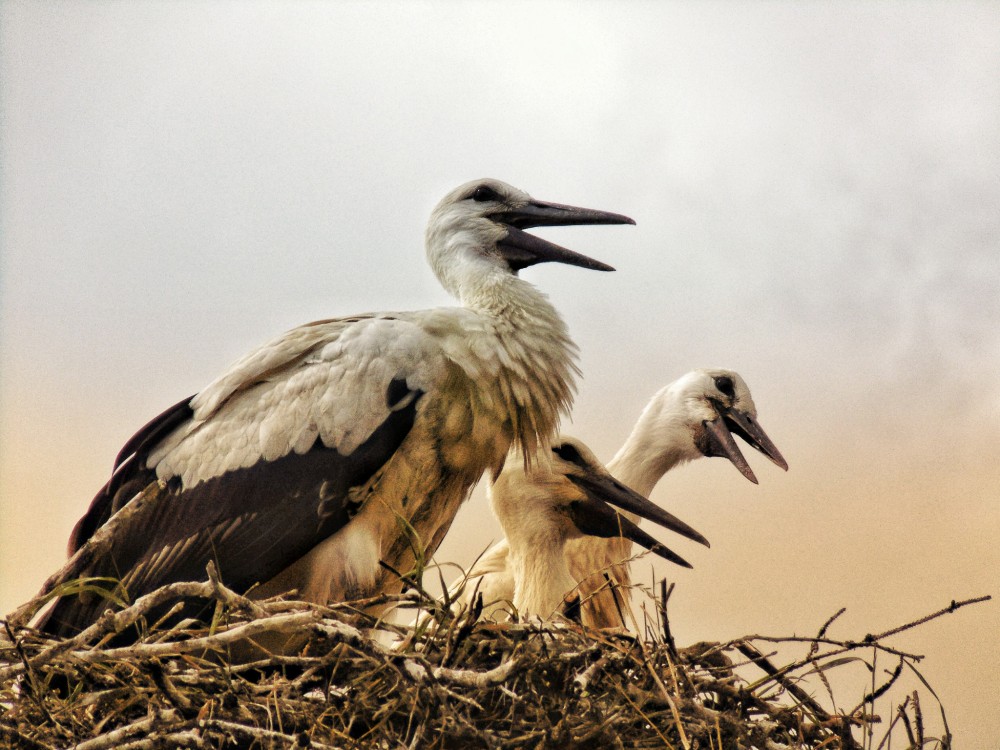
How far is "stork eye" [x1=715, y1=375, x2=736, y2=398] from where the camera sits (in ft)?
10.2

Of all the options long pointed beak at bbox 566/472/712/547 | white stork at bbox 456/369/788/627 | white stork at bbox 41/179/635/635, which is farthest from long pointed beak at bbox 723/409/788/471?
white stork at bbox 41/179/635/635

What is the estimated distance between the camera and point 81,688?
156 centimetres

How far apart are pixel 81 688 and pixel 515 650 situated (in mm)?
599

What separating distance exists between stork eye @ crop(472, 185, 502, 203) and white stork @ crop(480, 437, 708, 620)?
0.58m

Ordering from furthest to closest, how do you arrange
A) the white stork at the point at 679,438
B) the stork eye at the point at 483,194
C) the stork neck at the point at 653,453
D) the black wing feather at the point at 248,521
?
the stork neck at the point at 653,453
the white stork at the point at 679,438
the stork eye at the point at 483,194
the black wing feather at the point at 248,521

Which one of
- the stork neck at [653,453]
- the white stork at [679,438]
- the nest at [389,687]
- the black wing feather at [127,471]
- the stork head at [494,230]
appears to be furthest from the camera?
the stork neck at [653,453]

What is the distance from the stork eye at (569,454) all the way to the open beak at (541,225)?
0.44 metres

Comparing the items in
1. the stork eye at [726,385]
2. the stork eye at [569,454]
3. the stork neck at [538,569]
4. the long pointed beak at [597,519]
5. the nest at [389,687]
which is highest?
the stork eye at [726,385]

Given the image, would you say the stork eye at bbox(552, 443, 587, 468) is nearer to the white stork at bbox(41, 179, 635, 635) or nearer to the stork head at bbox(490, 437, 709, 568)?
the stork head at bbox(490, 437, 709, 568)

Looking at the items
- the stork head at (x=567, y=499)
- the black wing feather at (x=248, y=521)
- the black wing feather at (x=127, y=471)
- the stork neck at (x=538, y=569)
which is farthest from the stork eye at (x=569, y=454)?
the black wing feather at (x=127, y=471)

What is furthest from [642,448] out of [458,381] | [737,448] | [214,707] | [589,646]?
[214,707]

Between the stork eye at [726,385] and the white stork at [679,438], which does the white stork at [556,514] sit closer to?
the white stork at [679,438]

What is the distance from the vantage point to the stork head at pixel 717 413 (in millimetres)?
3045

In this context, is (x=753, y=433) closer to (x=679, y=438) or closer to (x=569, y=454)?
(x=679, y=438)
